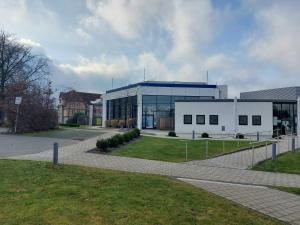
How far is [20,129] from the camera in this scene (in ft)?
97.1

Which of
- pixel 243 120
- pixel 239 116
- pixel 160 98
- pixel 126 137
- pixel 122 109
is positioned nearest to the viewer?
pixel 126 137

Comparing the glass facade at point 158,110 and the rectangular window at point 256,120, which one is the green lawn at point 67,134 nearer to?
the glass facade at point 158,110

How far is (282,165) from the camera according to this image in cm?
1341

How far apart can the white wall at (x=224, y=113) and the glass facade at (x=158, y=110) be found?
8.26 meters

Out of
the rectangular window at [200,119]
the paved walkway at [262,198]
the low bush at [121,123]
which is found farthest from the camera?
the low bush at [121,123]

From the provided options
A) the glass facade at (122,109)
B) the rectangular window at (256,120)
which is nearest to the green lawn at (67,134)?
the rectangular window at (256,120)

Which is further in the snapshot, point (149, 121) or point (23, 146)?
point (149, 121)

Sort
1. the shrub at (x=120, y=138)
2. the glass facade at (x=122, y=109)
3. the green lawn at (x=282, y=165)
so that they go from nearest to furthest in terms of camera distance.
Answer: the green lawn at (x=282, y=165) → the shrub at (x=120, y=138) → the glass facade at (x=122, y=109)

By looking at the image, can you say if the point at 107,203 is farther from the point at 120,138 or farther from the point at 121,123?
the point at 121,123

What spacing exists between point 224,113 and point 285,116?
7351 mm

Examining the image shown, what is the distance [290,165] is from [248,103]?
23.7 metres

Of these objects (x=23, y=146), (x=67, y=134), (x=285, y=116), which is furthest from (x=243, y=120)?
(x=23, y=146)

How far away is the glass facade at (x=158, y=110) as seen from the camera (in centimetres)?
4609

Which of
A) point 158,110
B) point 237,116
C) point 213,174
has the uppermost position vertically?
point 158,110
